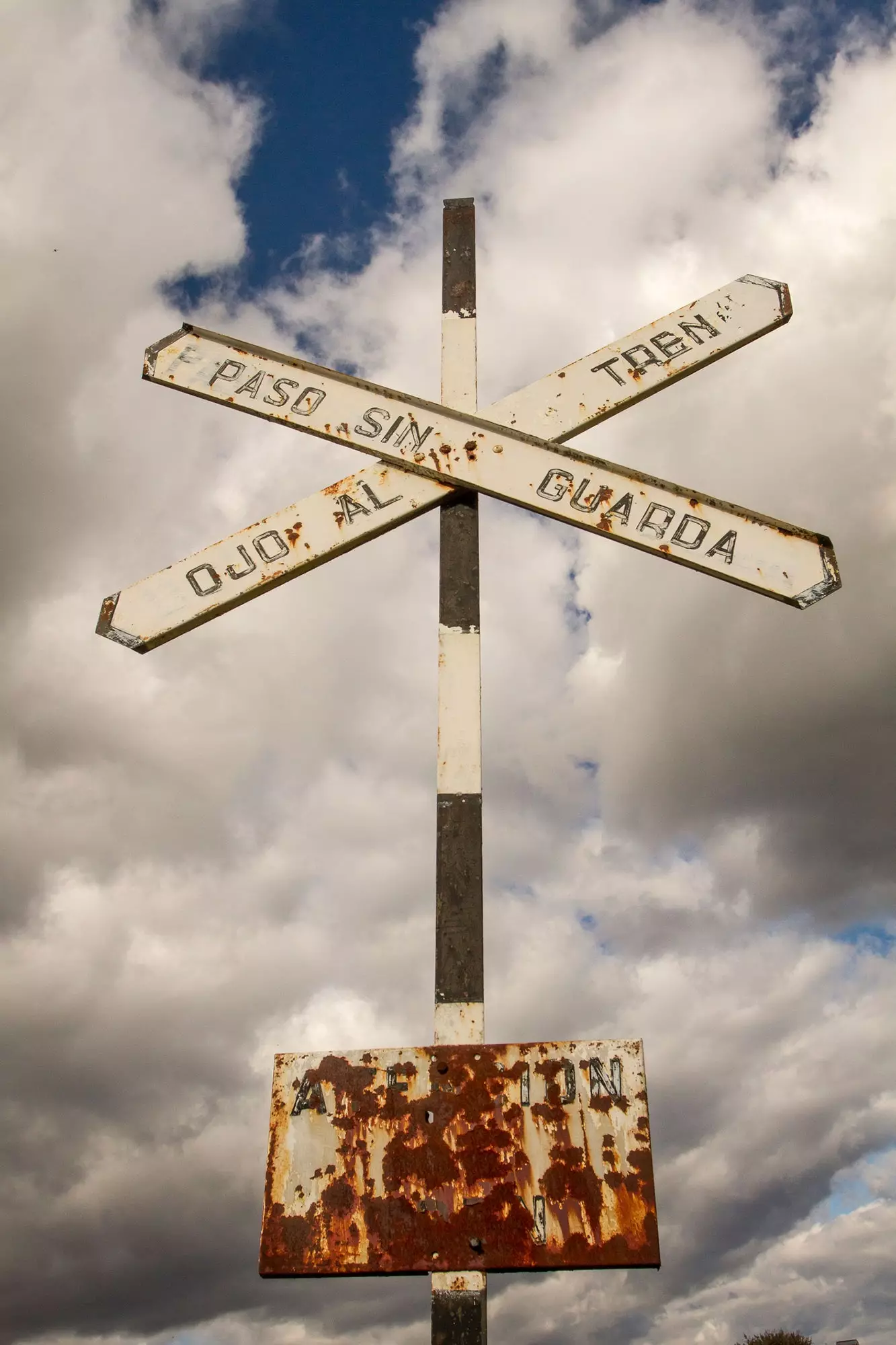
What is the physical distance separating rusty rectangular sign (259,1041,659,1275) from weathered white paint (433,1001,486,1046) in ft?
0.86

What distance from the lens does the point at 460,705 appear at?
3.85m

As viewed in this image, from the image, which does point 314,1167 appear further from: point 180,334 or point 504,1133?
point 180,334

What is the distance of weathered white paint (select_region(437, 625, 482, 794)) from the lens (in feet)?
12.2

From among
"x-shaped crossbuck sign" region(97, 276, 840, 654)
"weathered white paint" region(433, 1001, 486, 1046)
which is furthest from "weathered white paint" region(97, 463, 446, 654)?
"weathered white paint" region(433, 1001, 486, 1046)

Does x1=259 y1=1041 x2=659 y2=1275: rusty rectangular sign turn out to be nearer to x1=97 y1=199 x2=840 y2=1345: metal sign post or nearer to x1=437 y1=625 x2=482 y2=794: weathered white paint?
x1=97 y1=199 x2=840 y2=1345: metal sign post

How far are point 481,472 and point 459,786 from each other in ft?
4.35

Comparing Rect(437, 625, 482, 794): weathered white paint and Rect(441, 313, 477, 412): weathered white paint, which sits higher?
Rect(441, 313, 477, 412): weathered white paint

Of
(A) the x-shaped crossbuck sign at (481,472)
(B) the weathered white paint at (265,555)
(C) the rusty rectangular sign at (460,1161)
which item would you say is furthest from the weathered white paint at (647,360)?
(C) the rusty rectangular sign at (460,1161)

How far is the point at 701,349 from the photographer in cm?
463

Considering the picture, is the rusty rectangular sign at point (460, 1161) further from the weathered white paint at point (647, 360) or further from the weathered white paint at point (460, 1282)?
the weathered white paint at point (647, 360)

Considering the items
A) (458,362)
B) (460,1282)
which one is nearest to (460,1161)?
(460,1282)

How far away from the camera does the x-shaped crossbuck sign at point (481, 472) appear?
159 inches

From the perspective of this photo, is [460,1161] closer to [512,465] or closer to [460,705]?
[460,705]

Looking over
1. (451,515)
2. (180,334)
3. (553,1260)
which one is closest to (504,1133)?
(553,1260)
